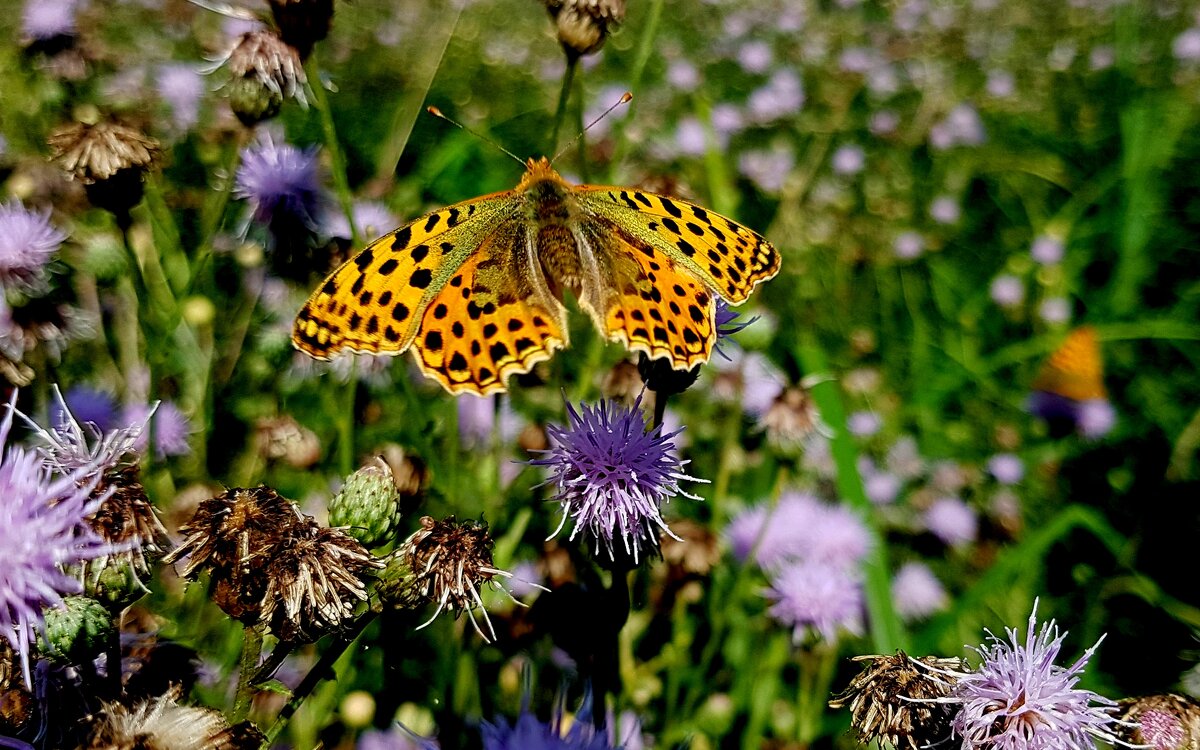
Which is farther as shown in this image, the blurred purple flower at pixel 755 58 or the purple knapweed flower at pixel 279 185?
the blurred purple flower at pixel 755 58

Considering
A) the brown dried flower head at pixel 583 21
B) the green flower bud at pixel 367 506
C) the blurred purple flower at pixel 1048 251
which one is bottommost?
the green flower bud at pixel 367 506

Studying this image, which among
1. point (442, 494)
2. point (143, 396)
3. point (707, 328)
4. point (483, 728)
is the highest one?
point (707, 328)

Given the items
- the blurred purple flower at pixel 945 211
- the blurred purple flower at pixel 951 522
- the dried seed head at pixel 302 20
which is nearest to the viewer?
the dried seed head at pixel 302 20

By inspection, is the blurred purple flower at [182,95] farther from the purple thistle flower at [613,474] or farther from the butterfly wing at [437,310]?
the purple thistle flower at [613,474]

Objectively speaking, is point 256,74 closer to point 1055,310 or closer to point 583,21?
point 583,21

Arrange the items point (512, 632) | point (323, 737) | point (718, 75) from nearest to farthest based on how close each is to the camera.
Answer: point (323, 737) < point (512, 632) < point (718, 75)

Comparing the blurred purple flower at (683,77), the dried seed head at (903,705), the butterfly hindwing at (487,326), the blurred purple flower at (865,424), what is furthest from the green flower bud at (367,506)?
the blurred purple flower at (683,77)

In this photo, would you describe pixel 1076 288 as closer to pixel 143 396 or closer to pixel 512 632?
pixel 512 632

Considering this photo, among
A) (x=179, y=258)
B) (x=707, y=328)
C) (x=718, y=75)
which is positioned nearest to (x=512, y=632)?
(x=707, y=328)

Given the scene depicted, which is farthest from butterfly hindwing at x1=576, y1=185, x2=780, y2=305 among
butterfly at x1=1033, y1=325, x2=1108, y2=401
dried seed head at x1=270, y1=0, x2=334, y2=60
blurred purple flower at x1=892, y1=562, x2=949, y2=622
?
butterfly at x1=1033, y1=325, x2=1108, y2=401
